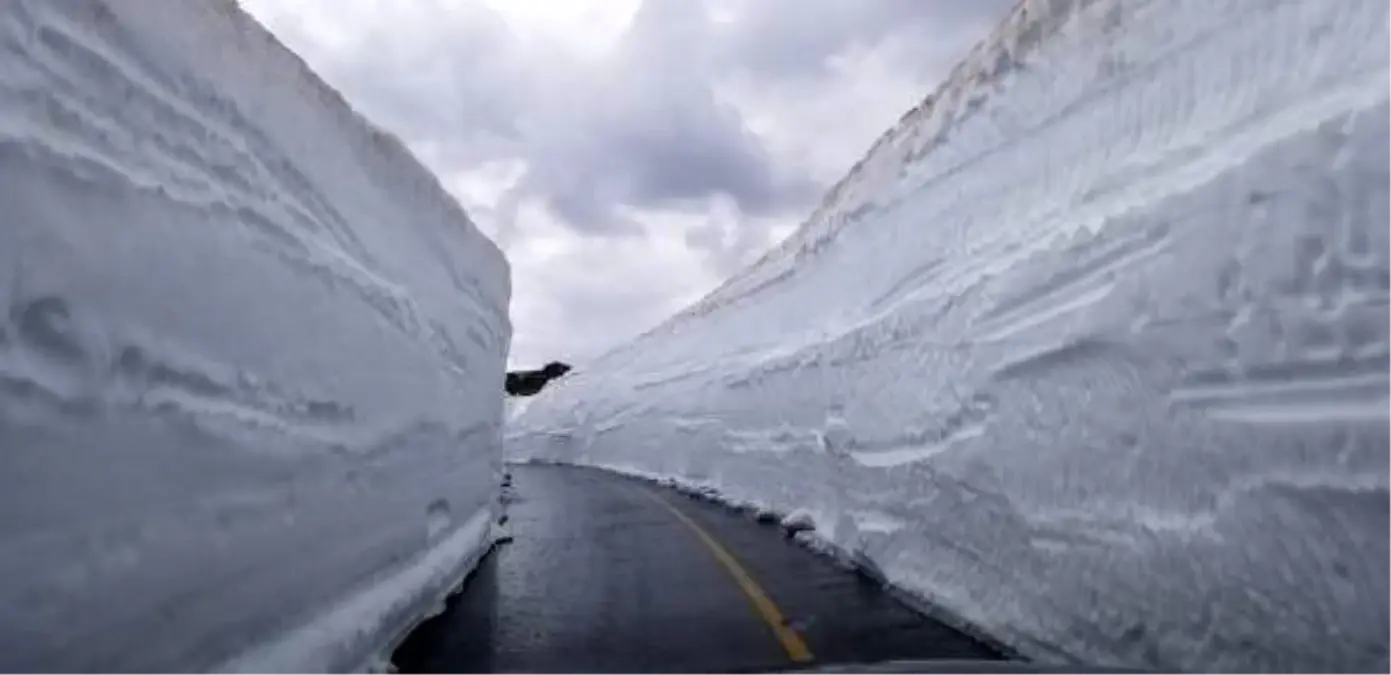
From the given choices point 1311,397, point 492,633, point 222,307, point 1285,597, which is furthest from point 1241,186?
point 492,633

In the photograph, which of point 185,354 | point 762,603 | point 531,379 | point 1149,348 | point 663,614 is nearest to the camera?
point 185,354

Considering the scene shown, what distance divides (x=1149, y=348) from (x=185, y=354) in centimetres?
469

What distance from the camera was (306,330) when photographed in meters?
5.55

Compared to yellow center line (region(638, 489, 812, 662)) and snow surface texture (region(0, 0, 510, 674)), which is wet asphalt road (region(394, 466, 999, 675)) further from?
snow surface texture (region(0, 0, 510, 674))

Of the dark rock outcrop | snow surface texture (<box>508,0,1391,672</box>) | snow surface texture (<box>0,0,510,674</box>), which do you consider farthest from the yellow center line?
the dark rock outcrop

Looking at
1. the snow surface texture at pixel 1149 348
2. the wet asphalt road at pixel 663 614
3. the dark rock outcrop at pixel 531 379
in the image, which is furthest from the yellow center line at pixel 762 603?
the dark rock outcrop at pixel 531 379

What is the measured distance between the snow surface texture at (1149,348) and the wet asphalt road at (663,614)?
744mm

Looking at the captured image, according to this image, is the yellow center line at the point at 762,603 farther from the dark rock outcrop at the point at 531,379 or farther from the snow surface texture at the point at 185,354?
the dark rock outcrop at the point at 531,379

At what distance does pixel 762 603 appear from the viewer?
818cm

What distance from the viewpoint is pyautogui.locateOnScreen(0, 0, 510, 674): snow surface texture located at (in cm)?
318

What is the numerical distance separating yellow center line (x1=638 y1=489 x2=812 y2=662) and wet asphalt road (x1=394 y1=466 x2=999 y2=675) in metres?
0.01

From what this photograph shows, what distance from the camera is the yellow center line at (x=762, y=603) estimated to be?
6.48 meters

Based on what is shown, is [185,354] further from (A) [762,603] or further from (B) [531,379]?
(B) [531,379]

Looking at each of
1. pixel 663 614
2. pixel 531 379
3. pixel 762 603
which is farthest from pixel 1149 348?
pixel 531 379
